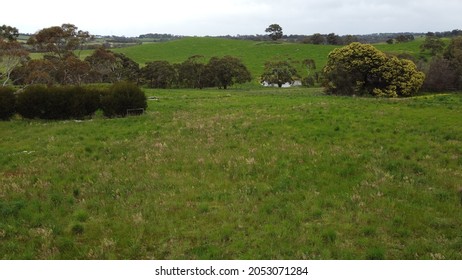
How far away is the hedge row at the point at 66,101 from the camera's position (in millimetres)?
25906

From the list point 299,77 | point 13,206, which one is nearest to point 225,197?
point 13,206

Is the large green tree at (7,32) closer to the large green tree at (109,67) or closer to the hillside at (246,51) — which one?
the large green tree at (109,67)

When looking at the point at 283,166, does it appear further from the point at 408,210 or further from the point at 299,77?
the point at 299,77

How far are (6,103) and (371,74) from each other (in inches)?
1557

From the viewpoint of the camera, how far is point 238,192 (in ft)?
38.0

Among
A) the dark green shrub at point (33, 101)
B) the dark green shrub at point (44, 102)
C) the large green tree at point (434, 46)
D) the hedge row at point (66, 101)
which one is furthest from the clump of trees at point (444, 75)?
the dark green shrub at point (33, 101)

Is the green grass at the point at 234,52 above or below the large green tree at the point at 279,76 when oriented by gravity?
above

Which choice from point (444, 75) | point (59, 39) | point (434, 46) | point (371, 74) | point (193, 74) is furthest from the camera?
point (434, 46)

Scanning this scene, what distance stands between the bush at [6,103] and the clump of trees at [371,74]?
35.9 metres

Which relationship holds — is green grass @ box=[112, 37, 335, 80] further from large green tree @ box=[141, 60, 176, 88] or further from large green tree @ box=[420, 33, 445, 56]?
large green tree @ box=[420, 33, 445, 56]

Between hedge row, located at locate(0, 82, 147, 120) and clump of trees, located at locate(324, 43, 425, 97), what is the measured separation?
96.4 ft

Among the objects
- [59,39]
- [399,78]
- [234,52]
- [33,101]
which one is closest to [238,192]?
[33,101]

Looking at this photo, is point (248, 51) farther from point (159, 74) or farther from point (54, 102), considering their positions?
point (54, 102)

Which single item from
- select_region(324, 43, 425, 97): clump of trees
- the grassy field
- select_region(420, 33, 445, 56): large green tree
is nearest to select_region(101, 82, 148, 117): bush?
the grassy field
